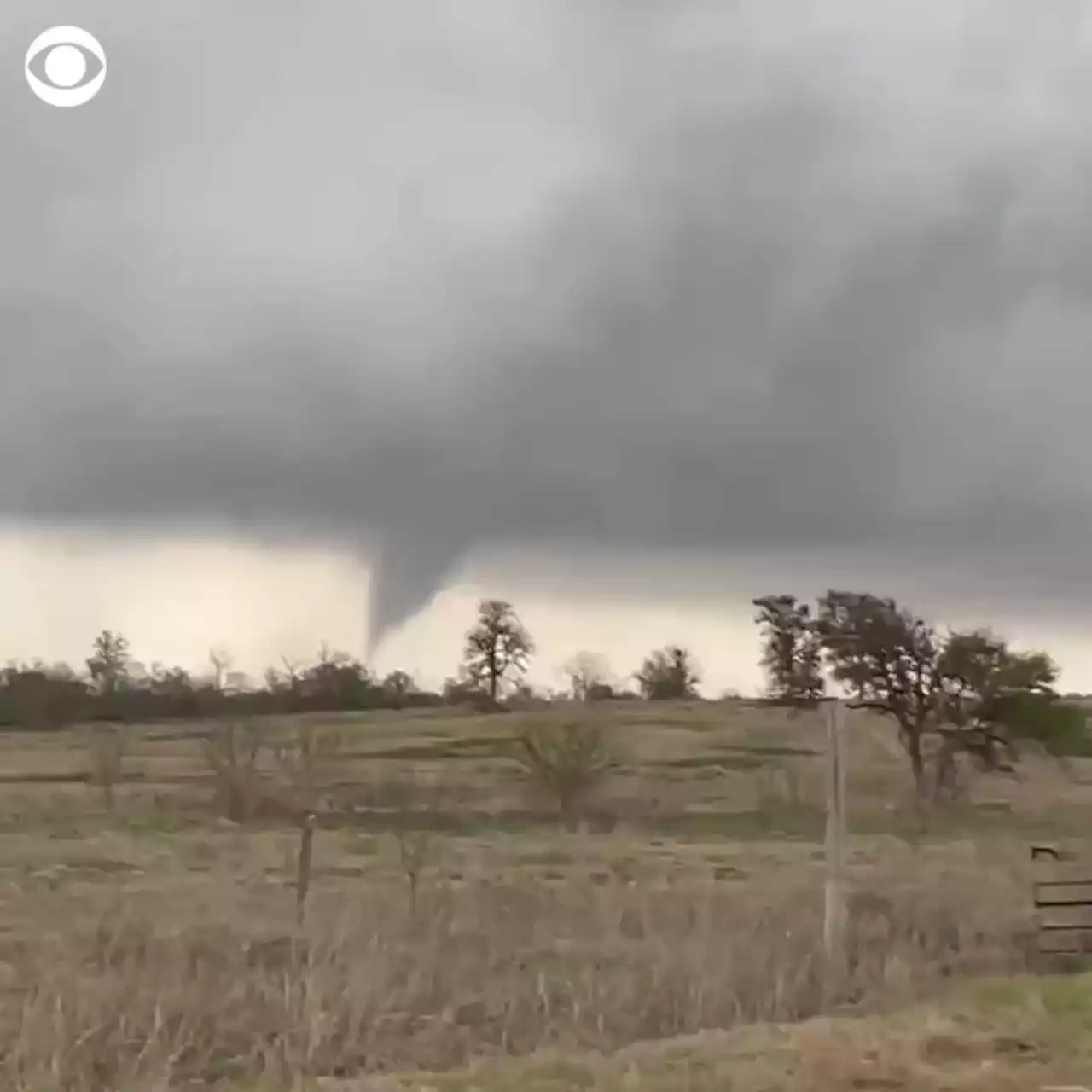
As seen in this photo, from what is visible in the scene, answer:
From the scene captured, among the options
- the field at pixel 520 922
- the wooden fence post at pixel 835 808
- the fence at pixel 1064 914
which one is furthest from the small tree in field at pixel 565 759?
the fence at pixel 1064 914

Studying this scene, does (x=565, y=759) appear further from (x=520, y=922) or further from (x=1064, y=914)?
(x=1064, y=914)

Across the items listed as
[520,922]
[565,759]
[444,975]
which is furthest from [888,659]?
[444,975]

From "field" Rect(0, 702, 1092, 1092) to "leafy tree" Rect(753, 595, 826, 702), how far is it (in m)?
0.62

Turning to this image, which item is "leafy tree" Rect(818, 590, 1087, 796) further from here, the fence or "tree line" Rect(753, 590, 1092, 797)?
the fence

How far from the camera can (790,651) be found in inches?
688

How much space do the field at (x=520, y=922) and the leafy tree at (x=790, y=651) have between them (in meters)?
0.62

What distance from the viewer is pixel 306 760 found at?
45.9 feet

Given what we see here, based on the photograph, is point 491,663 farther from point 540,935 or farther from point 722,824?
point 540,935

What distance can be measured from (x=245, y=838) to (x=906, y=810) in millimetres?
7803

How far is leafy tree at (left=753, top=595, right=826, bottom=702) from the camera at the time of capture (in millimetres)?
16953

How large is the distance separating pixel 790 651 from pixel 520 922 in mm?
7222

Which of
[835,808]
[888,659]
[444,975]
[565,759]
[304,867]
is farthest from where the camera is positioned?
[888,659]

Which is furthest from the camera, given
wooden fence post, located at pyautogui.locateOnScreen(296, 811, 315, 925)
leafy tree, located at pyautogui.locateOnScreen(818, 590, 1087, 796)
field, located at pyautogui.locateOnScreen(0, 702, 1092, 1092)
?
leafy tree, located at pyautogui.locateOnScreen(818, 590, 1087, 796)

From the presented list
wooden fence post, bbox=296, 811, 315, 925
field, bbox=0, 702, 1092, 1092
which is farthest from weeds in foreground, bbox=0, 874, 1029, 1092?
wooden fence post, bbox=296, 811, 315, 925
